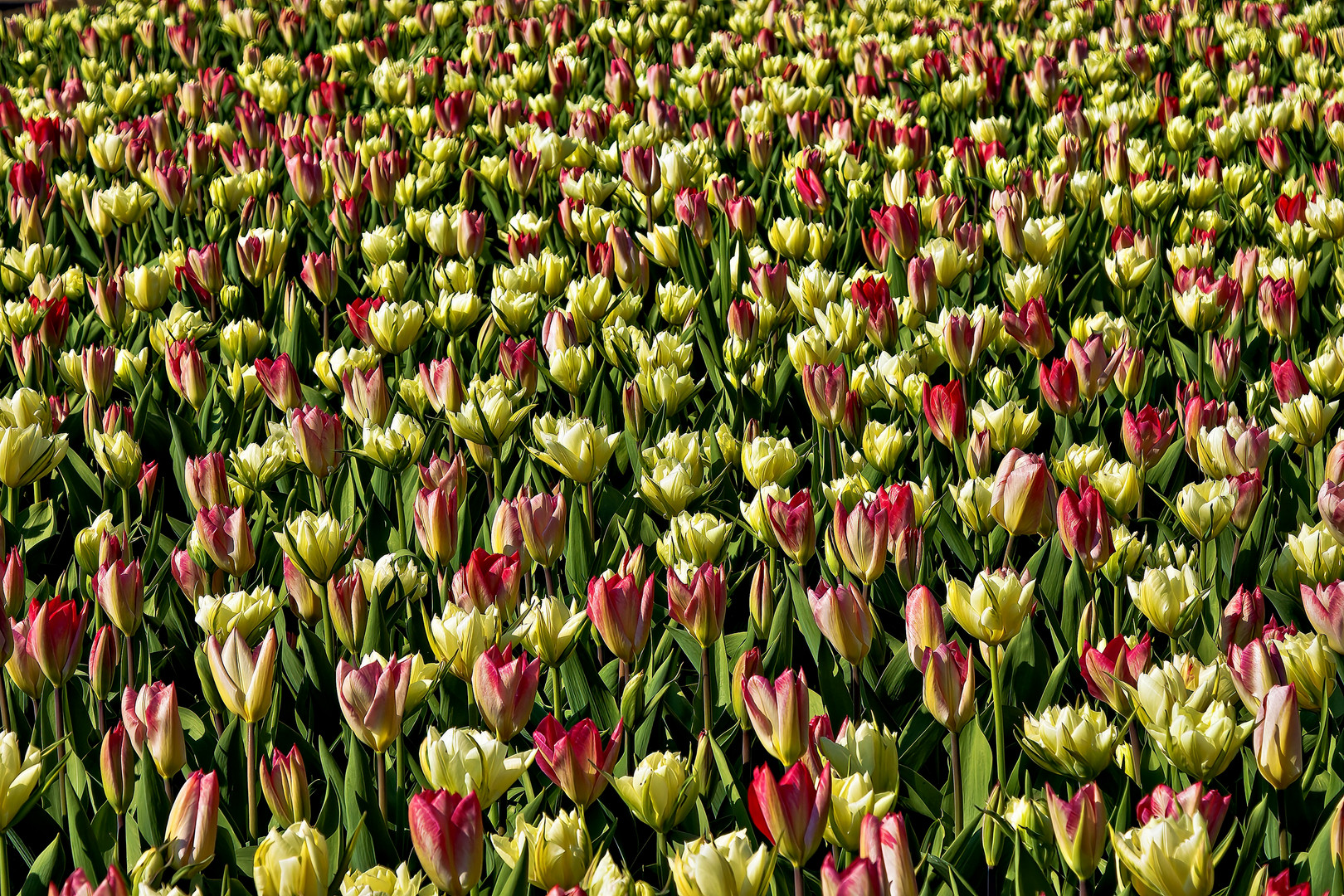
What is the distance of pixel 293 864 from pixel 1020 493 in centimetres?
102

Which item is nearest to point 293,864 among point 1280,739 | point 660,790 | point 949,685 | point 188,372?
point 660,790

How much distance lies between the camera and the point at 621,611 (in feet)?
4.91

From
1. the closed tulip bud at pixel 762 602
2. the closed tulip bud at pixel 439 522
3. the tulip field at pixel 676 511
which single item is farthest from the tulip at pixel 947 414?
the closed tulip bud at pixel 439 522

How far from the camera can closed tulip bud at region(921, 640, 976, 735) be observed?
1.36 meters

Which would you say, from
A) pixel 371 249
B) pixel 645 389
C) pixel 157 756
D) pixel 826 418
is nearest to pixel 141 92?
pixel 371 249

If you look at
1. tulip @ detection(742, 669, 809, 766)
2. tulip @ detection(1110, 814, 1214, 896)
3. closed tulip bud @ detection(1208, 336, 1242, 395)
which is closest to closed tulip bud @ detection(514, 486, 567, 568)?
tulip @ detection(742, 669, 809, 766)

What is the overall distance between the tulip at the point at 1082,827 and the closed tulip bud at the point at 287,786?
2.36 ft

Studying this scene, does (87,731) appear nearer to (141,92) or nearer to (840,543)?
(840,543)

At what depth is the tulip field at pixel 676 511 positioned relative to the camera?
128 cm

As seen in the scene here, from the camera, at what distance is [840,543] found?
1.66m

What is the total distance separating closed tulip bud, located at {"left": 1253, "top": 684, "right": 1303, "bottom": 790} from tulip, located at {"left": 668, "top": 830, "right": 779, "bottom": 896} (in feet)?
1.41

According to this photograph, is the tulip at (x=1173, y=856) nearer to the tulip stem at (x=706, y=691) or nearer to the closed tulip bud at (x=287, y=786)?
the tulip stem at (x=706, y=691)

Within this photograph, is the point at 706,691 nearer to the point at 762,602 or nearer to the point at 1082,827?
the point at 762,602

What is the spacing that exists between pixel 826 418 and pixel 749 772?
725 mm
